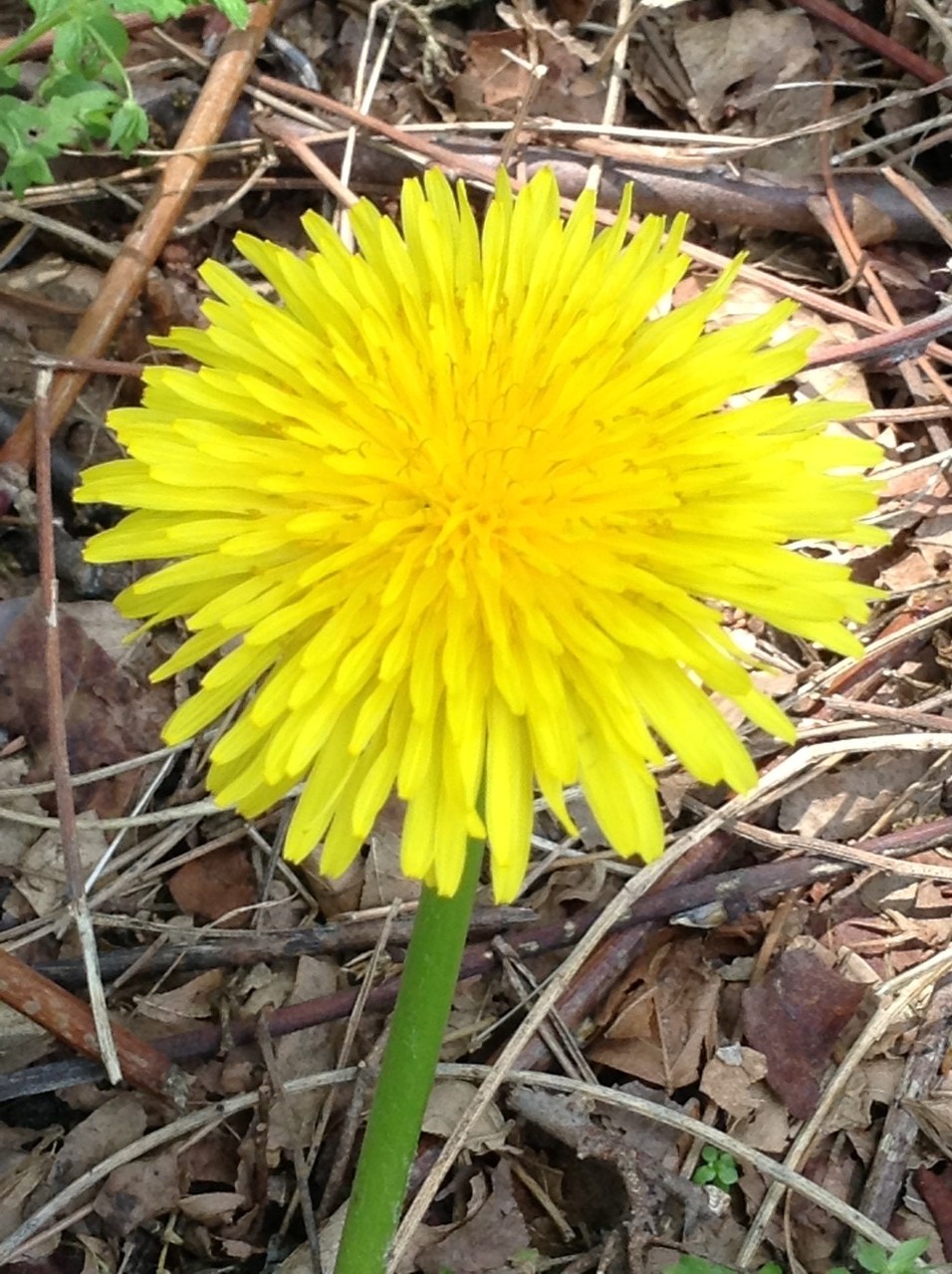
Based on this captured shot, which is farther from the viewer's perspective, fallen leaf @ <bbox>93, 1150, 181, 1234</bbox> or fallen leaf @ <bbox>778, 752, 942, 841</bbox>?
fallen leaf @ <bbox>778, 752, 942, 841</bbox>

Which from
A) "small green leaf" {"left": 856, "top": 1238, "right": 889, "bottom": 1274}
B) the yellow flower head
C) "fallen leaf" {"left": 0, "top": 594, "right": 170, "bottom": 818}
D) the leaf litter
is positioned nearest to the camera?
the yellow flower head

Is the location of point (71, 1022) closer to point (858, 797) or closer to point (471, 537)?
point (471, 537)

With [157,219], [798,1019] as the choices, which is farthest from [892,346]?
[157,219]

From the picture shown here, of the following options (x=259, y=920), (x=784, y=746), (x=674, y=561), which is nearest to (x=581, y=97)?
(x=784, y=746)

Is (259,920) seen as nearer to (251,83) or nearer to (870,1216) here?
(870,1216)

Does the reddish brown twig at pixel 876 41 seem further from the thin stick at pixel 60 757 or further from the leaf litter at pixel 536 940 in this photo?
the thin stick at pixel 60 757

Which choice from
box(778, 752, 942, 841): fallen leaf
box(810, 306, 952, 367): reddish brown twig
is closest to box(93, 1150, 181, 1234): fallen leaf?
box(778, 752, 942, 841): fallen leaf

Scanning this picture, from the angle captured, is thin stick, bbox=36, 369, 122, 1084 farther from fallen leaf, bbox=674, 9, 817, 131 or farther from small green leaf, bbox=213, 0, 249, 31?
fallen leaf, bbox=674, 9, 817, 131
